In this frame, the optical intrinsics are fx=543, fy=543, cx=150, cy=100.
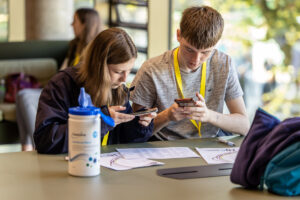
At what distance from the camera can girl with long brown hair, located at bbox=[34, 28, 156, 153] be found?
2305mm

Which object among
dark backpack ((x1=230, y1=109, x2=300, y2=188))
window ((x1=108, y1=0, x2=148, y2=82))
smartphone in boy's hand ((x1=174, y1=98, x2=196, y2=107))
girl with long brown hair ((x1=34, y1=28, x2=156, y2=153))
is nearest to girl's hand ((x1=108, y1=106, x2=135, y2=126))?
girl with long brown hair ((x1=34, y1=28, x2=156, y2=153))

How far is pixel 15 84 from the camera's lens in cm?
587

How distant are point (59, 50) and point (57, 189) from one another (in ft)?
16.2

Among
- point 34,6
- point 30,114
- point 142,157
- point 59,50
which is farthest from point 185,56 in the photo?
point 34,6

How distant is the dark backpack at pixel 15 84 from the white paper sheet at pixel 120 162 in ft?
12.2

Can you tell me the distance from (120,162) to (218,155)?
0.46 metres

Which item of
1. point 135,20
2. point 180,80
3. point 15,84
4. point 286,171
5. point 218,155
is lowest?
point 15,84

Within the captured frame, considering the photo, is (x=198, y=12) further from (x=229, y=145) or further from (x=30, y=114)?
(x=30, y=114)

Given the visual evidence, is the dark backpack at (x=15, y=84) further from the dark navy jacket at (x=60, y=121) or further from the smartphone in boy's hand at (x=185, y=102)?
the smartphone in boy's hand at (x=185, y=102)

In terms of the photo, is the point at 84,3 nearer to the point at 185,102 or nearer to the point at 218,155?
the point at 185,102

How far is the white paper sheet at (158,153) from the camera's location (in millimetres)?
2330

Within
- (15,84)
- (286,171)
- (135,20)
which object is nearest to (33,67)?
(15,84)

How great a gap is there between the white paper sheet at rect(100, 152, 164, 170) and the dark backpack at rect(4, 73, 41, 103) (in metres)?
3.72

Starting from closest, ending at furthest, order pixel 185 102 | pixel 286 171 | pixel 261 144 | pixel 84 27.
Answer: pixel 286 171 → pixel 261 144 → pixel 185 102 → pixel 84 27
